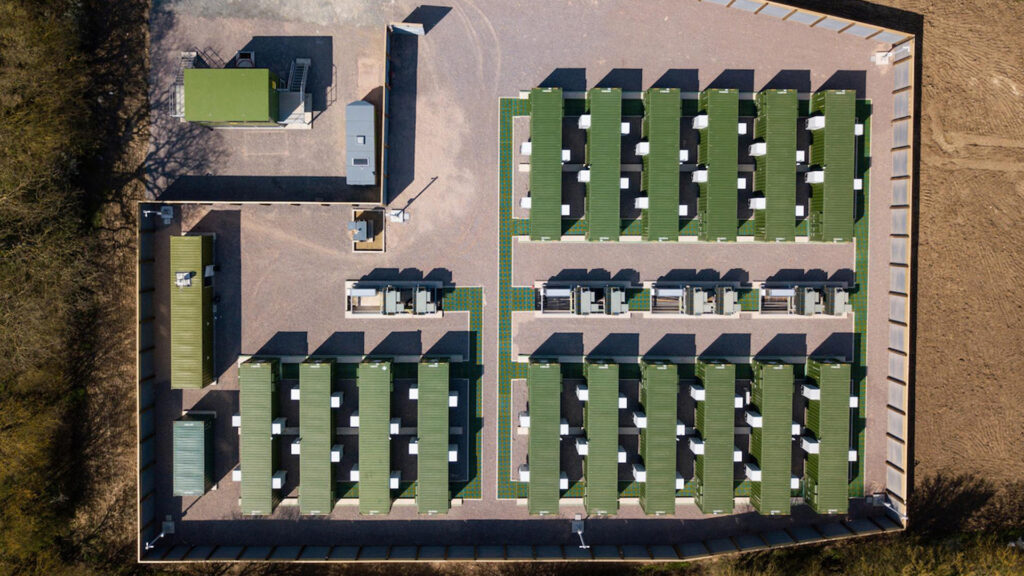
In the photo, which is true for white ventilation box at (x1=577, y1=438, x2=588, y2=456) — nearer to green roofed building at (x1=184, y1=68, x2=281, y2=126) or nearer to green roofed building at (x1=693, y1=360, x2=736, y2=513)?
green roofed building at (x1=693, y1=360, x2=736, y2=513)

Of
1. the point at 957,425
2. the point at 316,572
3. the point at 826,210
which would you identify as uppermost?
the point at 826,210

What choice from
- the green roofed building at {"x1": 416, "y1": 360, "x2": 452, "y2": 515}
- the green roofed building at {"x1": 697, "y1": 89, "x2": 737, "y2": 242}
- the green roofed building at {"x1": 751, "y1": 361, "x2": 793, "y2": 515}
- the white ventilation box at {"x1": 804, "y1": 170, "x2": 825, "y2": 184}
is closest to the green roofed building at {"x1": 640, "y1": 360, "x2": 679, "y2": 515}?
the green roofed building at {"x1": 751, "y1": 361, "x2": 793, "y2": 515}

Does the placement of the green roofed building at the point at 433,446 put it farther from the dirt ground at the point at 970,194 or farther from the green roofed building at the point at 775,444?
the dirt ground at the point at 970,194

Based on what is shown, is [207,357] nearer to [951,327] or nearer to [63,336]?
[63,336]

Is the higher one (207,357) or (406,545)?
(207,357)

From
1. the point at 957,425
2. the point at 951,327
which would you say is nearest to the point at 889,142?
the point at 951,327

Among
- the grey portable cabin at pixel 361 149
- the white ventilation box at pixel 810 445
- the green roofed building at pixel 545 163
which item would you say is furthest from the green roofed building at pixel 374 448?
the white ventilation box at pixel 810 445

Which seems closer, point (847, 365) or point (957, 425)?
point (847, 365)
